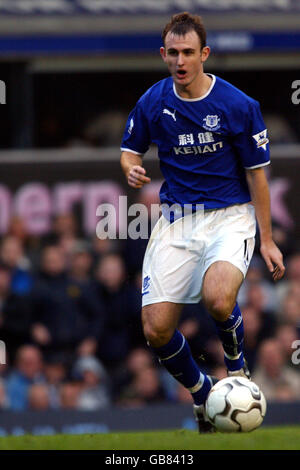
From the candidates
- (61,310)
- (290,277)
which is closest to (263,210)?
(290,277)

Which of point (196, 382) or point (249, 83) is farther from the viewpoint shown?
point (249, 83)

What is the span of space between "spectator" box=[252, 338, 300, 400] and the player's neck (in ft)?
14.5

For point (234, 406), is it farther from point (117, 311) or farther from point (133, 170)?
point (117, 311)

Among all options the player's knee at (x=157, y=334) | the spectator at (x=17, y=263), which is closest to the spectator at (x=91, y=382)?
the spectator at (x=17, y=263)

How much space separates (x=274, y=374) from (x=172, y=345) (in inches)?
151

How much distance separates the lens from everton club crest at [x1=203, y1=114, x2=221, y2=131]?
7504 millimetres

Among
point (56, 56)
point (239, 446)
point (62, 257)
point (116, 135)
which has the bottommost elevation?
point (239, 446)

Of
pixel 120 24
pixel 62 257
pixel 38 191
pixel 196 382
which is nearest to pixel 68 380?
pixel 62 257

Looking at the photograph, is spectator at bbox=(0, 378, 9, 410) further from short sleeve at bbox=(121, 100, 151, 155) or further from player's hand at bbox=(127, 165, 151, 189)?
player's hand at bbox=(127, 165, 151, 189)

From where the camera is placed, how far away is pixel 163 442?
23.7 ft

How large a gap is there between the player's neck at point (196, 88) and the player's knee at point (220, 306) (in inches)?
53.6

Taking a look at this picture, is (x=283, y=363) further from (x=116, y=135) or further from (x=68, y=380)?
(x=116, y=135)

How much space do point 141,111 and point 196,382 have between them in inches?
75.2

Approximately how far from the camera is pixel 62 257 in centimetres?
1153
